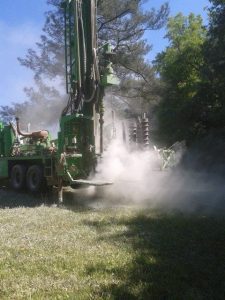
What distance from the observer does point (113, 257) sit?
6004 mm

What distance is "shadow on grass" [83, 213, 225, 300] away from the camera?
189 inches

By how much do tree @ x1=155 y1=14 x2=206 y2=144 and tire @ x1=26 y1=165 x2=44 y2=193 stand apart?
15028 mm

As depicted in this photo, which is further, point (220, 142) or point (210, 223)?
point (220, 142)

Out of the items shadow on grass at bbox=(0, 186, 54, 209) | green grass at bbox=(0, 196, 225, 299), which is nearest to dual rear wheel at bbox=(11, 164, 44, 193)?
shadow on grass at bbox=(0, 186, 54, 209)

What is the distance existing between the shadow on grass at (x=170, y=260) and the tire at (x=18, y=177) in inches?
220

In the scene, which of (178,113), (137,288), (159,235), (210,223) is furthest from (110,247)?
(178,113)

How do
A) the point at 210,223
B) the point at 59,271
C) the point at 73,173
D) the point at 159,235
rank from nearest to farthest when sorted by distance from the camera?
the point at 59,271 < the point at 159,235 < the point at 210,223 < the point at 73,173

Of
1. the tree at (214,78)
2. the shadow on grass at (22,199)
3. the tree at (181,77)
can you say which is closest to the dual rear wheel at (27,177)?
the shadow on grass at (22,199)

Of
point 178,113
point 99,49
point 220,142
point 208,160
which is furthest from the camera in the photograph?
point 178,113

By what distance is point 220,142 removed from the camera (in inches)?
939

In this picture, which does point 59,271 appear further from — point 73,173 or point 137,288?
point 73,173

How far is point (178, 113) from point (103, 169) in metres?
17.1

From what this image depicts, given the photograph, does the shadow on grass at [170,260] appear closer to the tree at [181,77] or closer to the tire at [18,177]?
the tire at [18,177]

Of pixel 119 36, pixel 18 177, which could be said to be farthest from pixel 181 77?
pixel 18 177
